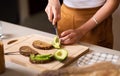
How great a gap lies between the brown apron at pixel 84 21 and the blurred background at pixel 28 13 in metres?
0.59

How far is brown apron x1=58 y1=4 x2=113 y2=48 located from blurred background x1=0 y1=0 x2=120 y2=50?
23.3 inches

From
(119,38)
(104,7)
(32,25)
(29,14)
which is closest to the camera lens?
(104,7)

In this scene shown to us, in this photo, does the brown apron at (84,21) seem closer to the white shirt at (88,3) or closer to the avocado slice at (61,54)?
the white shirt at (88,3)

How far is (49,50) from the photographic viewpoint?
122 centimetres

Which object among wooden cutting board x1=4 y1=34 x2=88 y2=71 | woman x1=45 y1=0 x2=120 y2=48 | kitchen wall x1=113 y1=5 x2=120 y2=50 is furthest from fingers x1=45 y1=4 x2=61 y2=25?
kitchen wall x1=113 y1=5 x2=120 y2=50

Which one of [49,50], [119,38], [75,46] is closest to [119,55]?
[75,46]

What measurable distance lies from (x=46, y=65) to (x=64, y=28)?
→ 19.4 inches

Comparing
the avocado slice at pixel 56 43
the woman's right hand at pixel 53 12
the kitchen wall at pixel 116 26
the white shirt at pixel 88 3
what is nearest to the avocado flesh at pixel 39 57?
the avocado slice at pixel 56 43

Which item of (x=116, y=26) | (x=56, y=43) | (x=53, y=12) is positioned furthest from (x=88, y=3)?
(x=116, y=26)

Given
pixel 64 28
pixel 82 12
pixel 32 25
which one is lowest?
pixel 32 25

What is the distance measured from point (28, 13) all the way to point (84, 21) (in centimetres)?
97

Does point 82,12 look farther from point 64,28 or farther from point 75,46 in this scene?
point 75,46

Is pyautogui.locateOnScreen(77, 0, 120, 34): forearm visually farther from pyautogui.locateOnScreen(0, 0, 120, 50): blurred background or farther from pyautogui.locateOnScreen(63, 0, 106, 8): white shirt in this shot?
pyautogui.locateOnScreen(0, 0, 120, 50): blurred background

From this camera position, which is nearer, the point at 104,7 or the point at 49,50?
the point at 49,50
